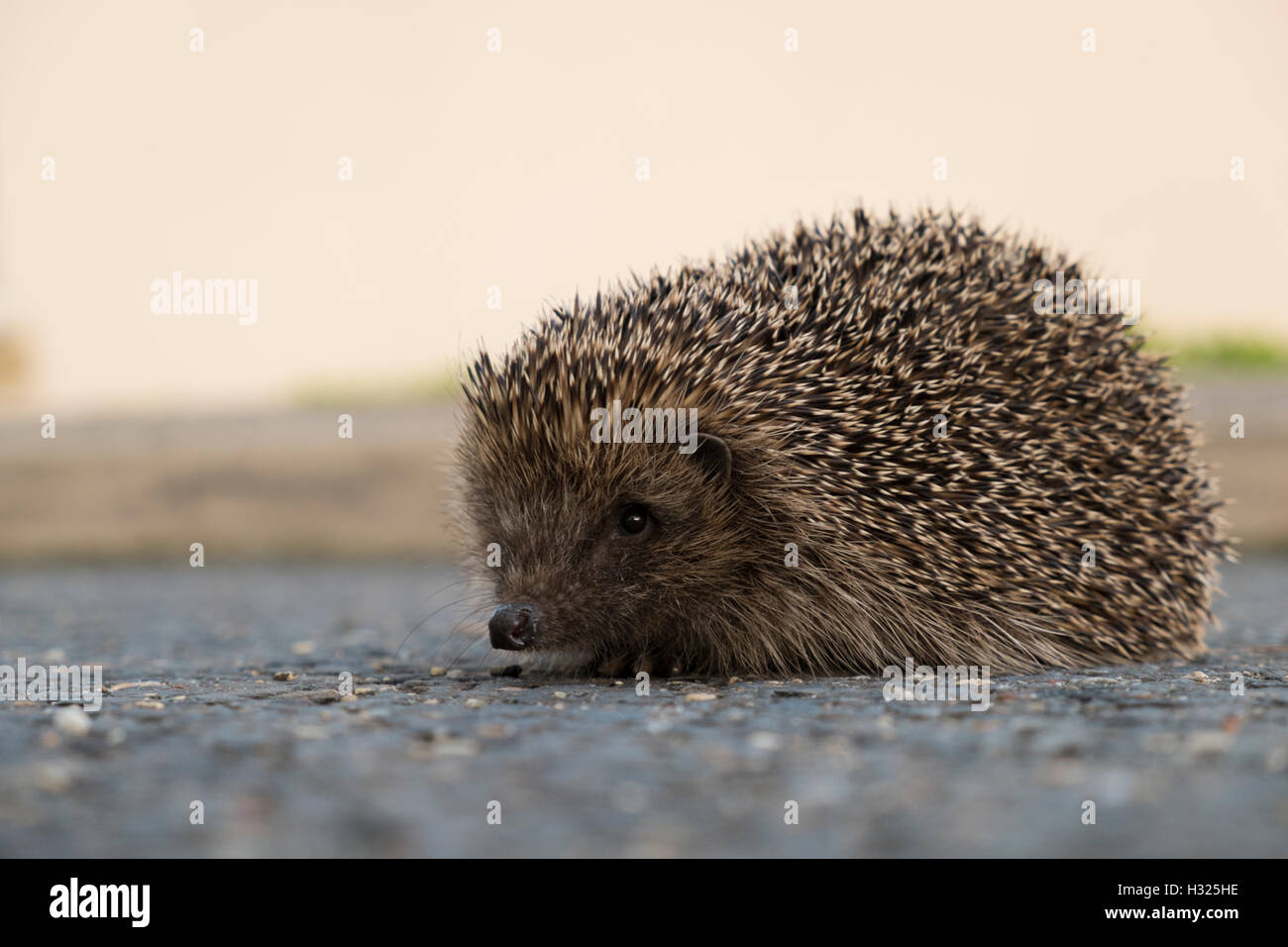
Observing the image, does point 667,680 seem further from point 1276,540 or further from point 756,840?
point 1276,540

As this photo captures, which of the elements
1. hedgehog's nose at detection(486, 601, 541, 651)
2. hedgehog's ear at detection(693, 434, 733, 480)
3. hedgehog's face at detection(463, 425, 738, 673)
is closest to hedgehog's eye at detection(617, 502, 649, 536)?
hedgehog's face at detection(463, 425, 738, 673)

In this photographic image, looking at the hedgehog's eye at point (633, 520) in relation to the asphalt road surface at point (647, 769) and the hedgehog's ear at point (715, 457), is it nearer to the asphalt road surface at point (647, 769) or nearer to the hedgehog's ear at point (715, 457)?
the hedgehog's ear at point (715, 457)

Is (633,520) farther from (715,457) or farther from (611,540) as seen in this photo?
(715,457)

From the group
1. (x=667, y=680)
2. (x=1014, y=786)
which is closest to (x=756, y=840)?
(x=1014, y=786)

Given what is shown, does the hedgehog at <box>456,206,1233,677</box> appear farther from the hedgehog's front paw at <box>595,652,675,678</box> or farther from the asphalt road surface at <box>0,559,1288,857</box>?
the asphalt road surface at <box>0,559,1288,857</box>

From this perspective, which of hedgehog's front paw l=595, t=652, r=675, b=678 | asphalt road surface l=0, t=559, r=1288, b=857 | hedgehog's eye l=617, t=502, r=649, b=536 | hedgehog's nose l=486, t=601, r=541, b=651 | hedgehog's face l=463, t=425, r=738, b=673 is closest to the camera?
asphalt road surface l=0, t=559, r=1288, b=857

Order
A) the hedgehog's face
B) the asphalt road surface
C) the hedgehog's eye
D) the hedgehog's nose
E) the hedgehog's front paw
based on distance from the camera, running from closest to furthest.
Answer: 1. the asphalt road surface
2. the hedgehog's nose
3. the hedgehog's face
4. the hedgehog's eye
5. the hedgehog's front paw

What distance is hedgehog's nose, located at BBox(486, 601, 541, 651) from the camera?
5.00m

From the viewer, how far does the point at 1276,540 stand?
13914 millimetres

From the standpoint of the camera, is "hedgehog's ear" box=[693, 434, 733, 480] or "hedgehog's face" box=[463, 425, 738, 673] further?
"hedgehog's ear" box=[693, 434, 733, 480]

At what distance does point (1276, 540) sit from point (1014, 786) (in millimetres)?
12564

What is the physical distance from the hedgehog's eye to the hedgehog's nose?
0.55 m

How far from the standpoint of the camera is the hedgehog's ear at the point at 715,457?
18.0ft

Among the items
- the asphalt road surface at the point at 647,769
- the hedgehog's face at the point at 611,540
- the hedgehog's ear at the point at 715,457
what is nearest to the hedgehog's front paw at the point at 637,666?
the hedgehog's face at the point at 611,540
